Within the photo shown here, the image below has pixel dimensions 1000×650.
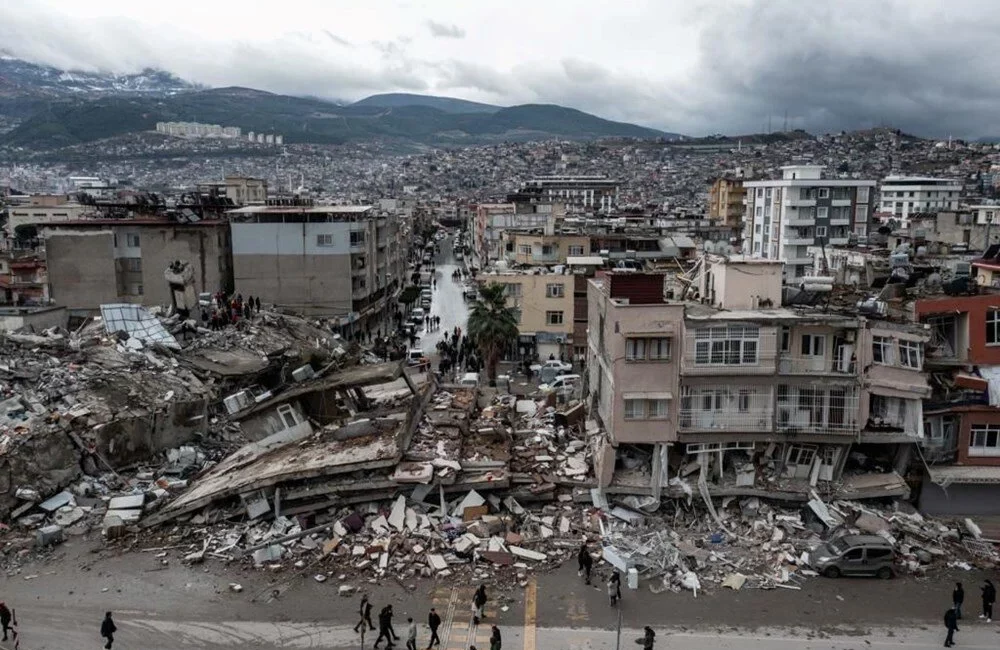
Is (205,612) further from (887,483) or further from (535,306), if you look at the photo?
(535,306)

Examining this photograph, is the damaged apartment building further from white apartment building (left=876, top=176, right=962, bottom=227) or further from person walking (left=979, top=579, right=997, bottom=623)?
white apartment building (left=876, top=176, right=962, bottom=227)

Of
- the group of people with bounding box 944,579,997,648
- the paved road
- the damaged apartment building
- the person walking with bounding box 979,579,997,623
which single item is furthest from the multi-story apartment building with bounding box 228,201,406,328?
the person walking with bounding box 979,579,997,623

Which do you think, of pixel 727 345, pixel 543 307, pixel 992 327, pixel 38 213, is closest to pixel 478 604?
pixel 727 345

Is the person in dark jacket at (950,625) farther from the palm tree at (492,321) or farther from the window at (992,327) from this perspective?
the palm tree at (492,321)

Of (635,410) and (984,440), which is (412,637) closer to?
(635,410)

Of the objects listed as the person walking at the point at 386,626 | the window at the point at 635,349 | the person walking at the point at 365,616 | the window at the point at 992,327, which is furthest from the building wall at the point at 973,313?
the person walking at the point at 365,616

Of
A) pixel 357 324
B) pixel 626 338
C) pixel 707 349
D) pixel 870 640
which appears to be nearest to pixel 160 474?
pixel 626 338
